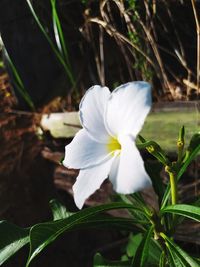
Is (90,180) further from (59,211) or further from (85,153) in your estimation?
(59,211)

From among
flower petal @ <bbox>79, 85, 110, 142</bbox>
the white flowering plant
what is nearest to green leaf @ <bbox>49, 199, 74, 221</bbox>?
the white flowering plant

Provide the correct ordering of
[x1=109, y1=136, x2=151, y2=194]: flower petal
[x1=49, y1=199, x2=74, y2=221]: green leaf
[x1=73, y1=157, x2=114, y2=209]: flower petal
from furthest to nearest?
[x1=49, y1=199, x2=74, y2=221]: green leaf, [x1=73, y1=157, x2=114, y2=209]: flower petal, [x1=109, y1=136, x2=151, y2=194]: flower petal

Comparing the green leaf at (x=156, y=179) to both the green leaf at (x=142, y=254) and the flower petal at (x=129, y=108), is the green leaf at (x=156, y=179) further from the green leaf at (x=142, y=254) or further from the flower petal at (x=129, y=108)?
the flower petal at (x=129, y=108)

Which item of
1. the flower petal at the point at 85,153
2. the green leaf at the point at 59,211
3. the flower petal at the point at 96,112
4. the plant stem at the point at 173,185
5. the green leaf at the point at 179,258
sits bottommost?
the green leaf at the point at 179,258

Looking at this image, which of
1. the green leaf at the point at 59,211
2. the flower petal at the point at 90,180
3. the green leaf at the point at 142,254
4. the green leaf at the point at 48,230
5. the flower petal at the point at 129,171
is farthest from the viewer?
the green leaf at the point at 59,211

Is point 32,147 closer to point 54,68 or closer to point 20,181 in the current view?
point 20,181

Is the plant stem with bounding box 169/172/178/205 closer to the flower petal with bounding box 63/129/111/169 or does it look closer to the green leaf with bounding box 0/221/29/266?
the flower petal with bounding box 63/129/111/169

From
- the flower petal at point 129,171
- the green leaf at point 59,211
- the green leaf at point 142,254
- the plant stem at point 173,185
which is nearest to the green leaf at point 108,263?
the green leaf at point 59,211
